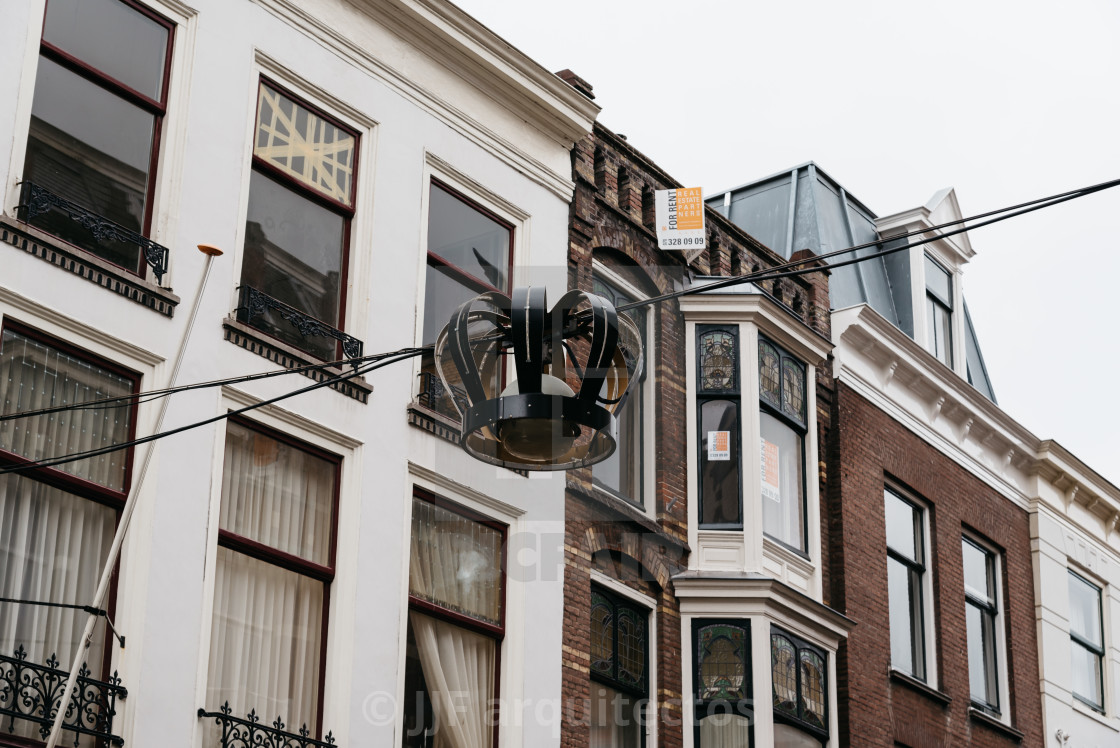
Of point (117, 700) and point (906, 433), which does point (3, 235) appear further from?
point (906, 433)

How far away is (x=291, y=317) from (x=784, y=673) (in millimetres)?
7050

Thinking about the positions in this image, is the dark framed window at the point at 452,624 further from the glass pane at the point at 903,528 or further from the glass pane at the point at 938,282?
the glass pane at the point at 938,282

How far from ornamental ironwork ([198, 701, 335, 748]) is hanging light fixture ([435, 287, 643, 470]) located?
4.13m

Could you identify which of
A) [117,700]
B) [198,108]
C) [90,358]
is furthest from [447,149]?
[117,700]

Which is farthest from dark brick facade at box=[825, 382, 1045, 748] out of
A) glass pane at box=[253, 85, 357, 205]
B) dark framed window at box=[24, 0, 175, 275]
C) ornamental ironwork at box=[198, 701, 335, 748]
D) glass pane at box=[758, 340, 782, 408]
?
dark framed window at box=[24, 0, 175, 275]

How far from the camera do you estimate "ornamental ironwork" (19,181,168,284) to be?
1095cm

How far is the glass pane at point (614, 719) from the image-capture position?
15102 millimetres

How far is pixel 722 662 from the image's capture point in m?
16.3

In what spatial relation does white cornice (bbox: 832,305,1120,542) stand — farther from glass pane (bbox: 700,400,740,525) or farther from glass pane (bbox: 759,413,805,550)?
glass pane (bbox: 700,400,740,525)

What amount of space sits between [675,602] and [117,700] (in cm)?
717

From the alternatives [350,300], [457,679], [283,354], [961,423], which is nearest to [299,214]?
[350,300]

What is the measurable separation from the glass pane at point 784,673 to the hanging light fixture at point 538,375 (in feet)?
29.2

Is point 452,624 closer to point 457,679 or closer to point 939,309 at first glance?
point 457,679

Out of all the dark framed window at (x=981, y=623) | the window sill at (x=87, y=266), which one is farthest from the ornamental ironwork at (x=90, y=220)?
the dark framed window at (x=981, y=623)
